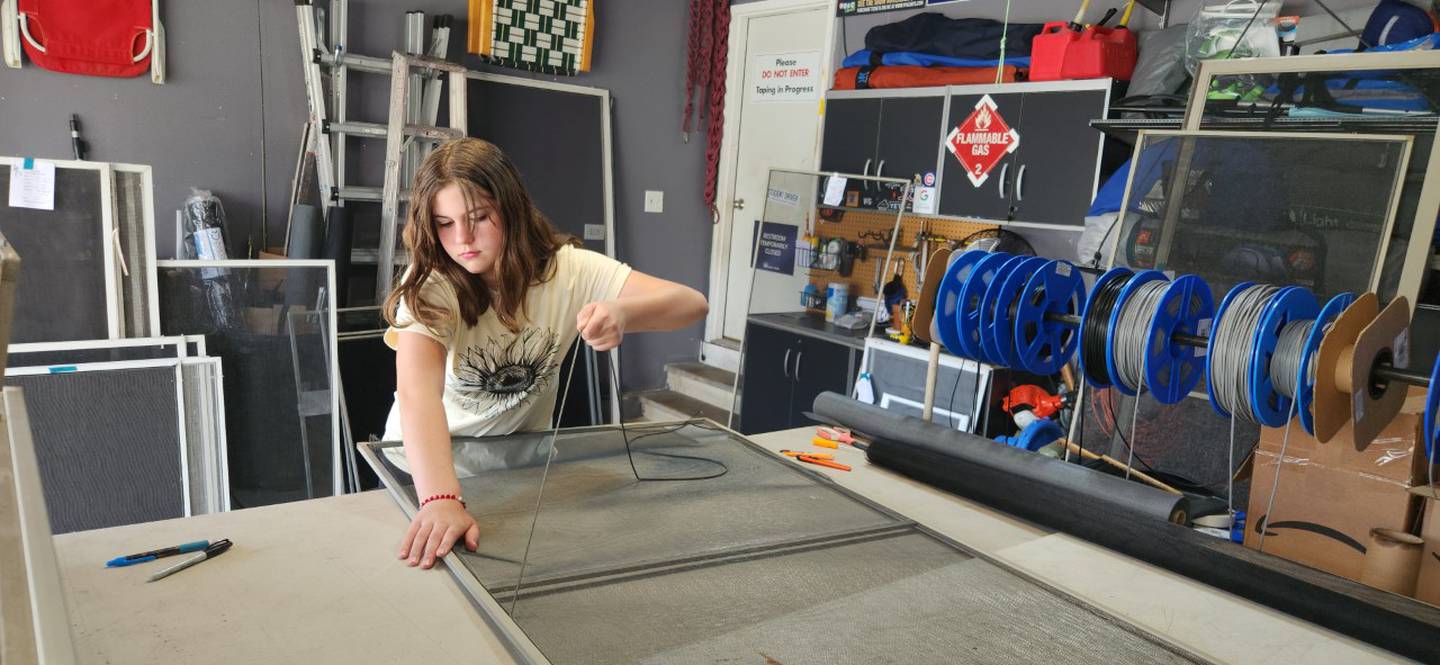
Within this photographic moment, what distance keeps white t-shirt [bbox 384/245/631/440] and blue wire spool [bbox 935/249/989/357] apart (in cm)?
65

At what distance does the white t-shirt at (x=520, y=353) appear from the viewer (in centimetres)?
163

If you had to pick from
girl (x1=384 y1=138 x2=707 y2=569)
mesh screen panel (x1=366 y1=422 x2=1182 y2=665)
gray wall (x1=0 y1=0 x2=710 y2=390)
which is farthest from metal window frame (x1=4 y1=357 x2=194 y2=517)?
mesh screen panel (x1=366 y1=422 x2=1182 y2=665)

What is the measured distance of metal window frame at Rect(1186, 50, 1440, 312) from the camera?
2.17 meters

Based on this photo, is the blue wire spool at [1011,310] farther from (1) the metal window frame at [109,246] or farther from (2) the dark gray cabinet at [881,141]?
(1) the metal window frame at [109,246]

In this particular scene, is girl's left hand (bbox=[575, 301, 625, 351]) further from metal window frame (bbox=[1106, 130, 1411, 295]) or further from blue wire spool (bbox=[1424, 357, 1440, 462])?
metal window frame (bbox=[1106, 130, 1411, 295])

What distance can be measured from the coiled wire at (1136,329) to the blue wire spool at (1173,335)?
0.6 inches

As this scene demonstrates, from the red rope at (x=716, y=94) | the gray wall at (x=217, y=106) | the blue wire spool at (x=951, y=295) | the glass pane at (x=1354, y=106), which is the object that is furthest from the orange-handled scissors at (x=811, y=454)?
the red rope at (x=716, y=94)

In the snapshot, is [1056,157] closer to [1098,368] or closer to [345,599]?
[1098,368]

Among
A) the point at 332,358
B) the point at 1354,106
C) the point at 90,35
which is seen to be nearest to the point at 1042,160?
the point at 1354,106

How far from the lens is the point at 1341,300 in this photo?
146 centimetres

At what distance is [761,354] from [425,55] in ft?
7.09

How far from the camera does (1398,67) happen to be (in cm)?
236

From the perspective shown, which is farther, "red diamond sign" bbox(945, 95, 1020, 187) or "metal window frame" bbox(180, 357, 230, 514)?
"red diamond sign" bbox(945, 95, 1020, 187)

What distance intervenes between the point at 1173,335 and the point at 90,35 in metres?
3.98
